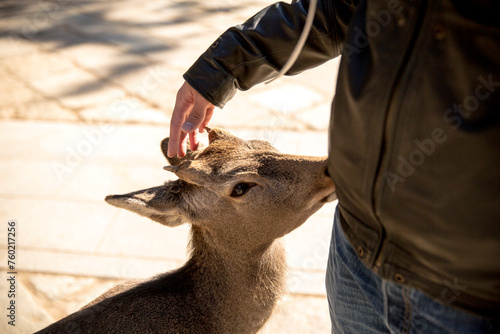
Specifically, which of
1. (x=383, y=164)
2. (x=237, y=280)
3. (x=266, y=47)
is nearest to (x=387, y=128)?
(x=383, y=164)

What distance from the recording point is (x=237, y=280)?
115 inches

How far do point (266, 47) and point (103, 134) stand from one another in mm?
4491

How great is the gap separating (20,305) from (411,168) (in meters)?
3.44

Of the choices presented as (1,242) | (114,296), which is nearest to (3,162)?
(1,242)

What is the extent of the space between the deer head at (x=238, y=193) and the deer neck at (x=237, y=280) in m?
0.08

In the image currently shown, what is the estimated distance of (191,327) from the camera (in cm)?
286

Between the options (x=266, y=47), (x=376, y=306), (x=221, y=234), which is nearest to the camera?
(x=376, y=306)

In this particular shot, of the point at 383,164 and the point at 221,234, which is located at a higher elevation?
the point at 383,164

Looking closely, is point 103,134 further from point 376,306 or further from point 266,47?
Result: point 376,306

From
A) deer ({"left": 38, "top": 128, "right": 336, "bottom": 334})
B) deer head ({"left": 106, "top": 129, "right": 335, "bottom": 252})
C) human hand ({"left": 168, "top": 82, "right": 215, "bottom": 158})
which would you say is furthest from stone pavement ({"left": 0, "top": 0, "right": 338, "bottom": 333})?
human hand ({"left": 168, "top": 82, "right": 215, "bottom": 158})

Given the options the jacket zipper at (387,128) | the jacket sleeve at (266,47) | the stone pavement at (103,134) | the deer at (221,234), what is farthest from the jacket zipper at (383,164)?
the stone pavement at (103,134)

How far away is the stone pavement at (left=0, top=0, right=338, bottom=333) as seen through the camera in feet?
14.1

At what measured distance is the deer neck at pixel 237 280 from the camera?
292 centimetres

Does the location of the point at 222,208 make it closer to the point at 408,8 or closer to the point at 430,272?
the point at 430,272
